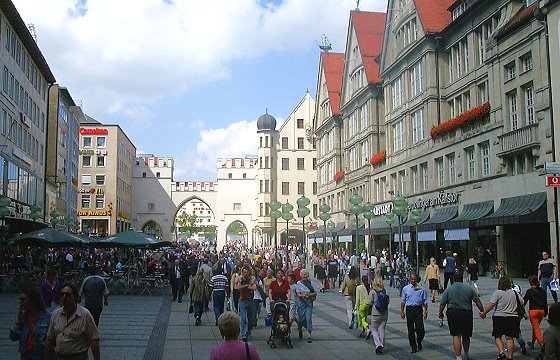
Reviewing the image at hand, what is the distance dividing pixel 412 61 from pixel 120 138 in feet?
192

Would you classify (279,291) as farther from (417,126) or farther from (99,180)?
(99,180)

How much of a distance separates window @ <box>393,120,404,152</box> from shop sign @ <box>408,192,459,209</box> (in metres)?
4.71

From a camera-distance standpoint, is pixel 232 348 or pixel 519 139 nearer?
pixel 232 348

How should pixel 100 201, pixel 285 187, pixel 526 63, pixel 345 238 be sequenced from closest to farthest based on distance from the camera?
pixel 526 63
pixel 345 238
pixel 100 201
pixel 285 187

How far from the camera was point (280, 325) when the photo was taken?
549 inches

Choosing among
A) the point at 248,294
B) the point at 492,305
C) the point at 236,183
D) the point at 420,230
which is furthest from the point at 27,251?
the point at 236,183

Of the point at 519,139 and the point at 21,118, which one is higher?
the point at 21,118

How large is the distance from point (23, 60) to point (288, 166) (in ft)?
154

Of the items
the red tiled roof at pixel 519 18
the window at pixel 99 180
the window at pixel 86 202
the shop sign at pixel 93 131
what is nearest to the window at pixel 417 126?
the red tiled roof at pixel 519 18

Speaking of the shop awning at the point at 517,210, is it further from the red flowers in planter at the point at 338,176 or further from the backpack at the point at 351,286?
the red flowers in planter at the point at 338,176

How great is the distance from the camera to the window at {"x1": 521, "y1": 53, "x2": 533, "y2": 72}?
28672 mm

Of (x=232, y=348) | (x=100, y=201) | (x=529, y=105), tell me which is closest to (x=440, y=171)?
(x=529, y=105)

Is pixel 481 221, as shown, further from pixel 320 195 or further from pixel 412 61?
pixel 320 195

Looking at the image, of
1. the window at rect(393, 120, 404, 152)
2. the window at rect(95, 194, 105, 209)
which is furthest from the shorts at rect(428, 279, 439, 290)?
the window at rect(95, 194, 105, 209)
